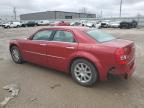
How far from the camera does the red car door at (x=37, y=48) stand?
17.1 feet

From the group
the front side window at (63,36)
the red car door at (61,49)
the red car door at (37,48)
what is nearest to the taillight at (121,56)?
the red car door at (61,49)

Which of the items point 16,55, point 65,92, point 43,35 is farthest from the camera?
point 16,55

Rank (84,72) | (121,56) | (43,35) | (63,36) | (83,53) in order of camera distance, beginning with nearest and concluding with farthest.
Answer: (121,56) → (83,53) → (84,72) → (63,36) → (43,35)

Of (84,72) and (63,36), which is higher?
(63,36)

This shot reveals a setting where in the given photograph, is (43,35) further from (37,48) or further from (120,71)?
(120,71)

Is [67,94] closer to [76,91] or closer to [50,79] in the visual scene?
[76,91]

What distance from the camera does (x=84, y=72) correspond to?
14.4 ft

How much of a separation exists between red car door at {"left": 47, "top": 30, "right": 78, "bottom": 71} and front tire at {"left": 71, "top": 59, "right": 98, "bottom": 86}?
0.26 m

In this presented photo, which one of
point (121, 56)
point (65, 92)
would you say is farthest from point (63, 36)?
point (121, 56)

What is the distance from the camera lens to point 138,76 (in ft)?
16.9

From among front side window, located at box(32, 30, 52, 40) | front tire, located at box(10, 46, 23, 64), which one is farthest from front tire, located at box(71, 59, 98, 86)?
front tire, located at box(10, 46, 23, 64)

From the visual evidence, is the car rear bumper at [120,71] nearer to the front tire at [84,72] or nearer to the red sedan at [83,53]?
the red sedan at [83,53]

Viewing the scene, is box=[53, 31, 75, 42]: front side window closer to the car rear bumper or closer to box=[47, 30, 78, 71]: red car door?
box=[47, 30, 78, 71]: red car door

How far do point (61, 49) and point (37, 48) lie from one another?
1.06 meters
